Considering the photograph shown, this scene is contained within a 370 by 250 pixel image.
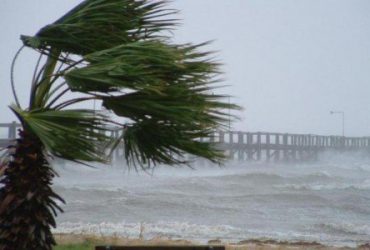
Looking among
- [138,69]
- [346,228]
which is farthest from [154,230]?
[138,69]

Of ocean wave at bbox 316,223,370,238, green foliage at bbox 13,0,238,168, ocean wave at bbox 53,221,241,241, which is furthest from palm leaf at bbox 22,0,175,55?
ocean wave at bbox 316,223,370,238

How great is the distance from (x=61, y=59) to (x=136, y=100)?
66 cm

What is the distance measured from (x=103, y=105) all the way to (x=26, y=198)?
→ 2.83 feet

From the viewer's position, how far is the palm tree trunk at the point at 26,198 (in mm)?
4234

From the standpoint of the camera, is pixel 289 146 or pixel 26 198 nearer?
pixel 26 198

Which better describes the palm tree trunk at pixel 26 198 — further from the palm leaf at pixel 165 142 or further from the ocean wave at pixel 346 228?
the ocean wave at pixel 346 228

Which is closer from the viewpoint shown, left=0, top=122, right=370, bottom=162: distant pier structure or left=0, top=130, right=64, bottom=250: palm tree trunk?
left=0, top=130, right=64, bottom=250: palm tree trunk

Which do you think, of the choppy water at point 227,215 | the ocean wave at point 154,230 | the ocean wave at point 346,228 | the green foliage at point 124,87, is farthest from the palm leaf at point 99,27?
the ocean wave at point 346,228

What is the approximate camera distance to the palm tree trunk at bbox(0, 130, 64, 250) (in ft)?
13.9

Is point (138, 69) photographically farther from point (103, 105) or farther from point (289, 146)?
point (289, 146)

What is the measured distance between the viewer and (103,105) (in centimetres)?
423

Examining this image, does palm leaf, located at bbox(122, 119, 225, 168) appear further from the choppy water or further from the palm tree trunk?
the choppy water

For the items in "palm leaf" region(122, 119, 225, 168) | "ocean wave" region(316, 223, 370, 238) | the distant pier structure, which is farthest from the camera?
the distant pier structure

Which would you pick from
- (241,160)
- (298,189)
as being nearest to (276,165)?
(241,160)
